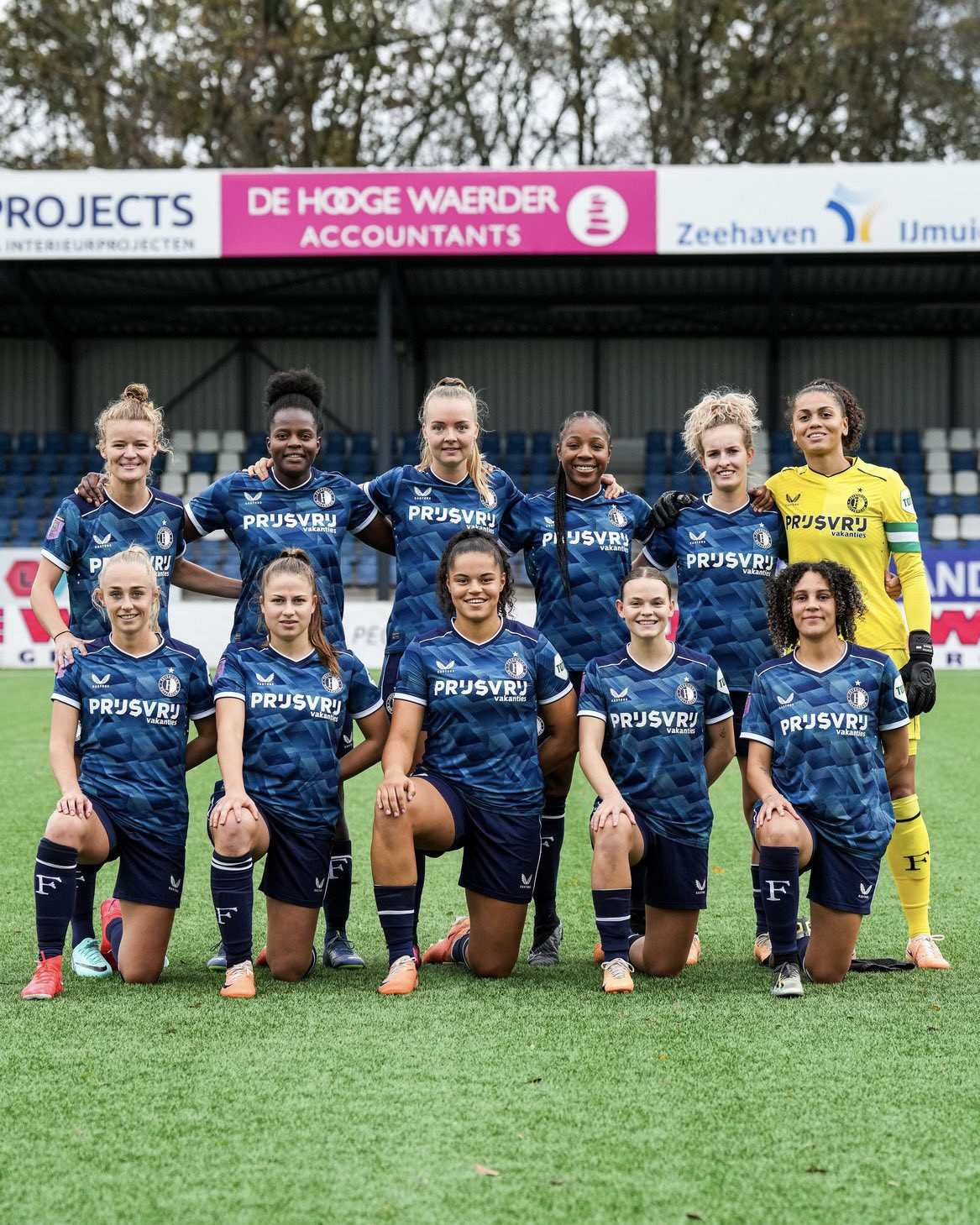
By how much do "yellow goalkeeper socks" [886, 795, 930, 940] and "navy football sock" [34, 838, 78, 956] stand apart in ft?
8.12

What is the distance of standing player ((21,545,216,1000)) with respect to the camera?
3910mm

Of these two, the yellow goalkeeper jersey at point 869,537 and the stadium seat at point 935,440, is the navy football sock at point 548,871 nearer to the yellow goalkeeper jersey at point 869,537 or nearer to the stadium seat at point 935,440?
the yellow goalkeeper jersey at point 869,537

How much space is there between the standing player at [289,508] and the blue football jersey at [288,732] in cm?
30

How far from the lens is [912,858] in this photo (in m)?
4.20

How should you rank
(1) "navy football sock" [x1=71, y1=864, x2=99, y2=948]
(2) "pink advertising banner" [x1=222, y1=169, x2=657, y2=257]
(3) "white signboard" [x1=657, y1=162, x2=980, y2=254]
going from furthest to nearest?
(2) "pink advertising banner" [x1=222, y1=169, x2=657, y2=257] < (3) "white signboard" [x1=657, y1=162, x2=980, y2=254] < (1) "navy football sock" [x1=71, y1=864, x2=99, y2=948]

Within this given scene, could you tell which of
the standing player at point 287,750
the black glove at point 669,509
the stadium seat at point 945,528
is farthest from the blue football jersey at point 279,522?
the stadium seat at point 945,528

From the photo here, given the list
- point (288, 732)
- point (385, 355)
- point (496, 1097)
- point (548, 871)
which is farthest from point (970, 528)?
point (496, 1097)

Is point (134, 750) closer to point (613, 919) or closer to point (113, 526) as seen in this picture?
point (113, 526)

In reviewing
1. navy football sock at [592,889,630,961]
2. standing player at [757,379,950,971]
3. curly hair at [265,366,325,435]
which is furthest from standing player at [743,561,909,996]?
curly hair at [265,366,325,435]

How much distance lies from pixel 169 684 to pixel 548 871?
134cm

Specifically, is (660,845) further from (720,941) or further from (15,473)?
(15,473)

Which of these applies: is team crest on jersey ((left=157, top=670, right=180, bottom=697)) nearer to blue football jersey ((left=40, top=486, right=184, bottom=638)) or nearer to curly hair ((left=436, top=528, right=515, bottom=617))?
blue football jersey ((left=40, top=486, right=184, bottom=638))

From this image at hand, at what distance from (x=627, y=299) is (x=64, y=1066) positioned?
676 inches

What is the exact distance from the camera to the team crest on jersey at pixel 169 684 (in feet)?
13.2
